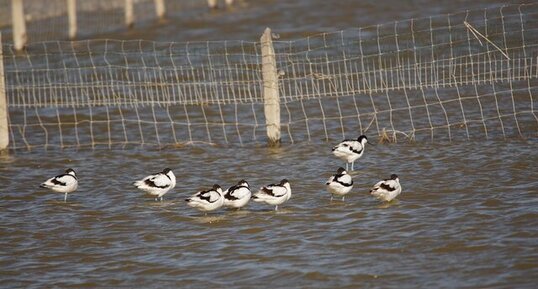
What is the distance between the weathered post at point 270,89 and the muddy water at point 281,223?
0.38 meters

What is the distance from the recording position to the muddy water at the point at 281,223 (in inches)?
426

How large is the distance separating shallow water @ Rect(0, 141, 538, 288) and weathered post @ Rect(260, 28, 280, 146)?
29.2 inches

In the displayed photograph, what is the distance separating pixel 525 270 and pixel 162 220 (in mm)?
4985

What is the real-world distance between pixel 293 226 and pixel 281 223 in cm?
26

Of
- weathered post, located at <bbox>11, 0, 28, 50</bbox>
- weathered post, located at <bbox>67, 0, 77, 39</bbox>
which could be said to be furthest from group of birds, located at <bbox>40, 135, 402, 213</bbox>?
weathered post, located at <bbox>67, 0, 77, 39</bbox>

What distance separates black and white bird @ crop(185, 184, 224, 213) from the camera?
13.0 metres

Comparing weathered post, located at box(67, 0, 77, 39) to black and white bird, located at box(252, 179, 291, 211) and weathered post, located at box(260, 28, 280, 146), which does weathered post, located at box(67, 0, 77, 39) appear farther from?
black and white bird, located at box(252, 179, 291, 211)

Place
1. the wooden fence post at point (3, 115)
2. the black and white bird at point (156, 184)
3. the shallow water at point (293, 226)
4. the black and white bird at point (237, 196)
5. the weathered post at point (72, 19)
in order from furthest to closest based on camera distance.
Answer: the weathered post at point (72, 19)
the wooden fence post at point (3, 115)
the black and white bird at point (156, 184)
the black and white bird at point (237, 196)
the shallow water at point (293, 226)

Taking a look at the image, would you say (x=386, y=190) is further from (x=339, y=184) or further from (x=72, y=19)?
(x=72, y=19)

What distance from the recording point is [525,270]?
10414 millimetres

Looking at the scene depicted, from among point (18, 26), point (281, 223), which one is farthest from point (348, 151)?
point (18, 26)

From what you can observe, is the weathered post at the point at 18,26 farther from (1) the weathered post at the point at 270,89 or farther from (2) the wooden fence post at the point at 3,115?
(1) the weathered post at the point at 270,89

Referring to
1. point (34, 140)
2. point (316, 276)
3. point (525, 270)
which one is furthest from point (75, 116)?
point (525, 270)

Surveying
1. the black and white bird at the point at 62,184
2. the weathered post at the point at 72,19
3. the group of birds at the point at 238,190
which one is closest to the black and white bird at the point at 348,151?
the group of birds at the point at 238,190
